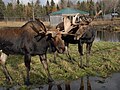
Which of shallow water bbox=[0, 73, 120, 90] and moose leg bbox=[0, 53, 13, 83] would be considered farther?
moose leg bbox=[0, 53, 13, 83]

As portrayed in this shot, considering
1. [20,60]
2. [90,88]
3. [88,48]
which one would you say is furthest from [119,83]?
[20,60]

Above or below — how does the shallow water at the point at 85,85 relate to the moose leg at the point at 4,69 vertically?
below

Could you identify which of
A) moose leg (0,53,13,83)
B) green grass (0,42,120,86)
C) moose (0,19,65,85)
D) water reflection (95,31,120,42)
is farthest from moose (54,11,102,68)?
water reflection (95,31,120,42)

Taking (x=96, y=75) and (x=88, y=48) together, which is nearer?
(x=96, y=75)

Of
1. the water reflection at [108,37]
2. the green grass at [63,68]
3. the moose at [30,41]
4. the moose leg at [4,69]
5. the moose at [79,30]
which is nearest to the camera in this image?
the moose at [30,41]

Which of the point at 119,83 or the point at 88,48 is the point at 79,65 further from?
the point at 119,83

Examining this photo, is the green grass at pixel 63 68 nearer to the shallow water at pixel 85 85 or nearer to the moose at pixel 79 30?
the shallow water at pixel 85 85

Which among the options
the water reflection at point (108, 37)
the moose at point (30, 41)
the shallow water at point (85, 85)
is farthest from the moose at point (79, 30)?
the water reflection at point (108, 37)

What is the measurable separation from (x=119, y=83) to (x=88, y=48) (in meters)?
2.92

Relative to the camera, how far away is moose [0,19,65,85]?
29.3 feet

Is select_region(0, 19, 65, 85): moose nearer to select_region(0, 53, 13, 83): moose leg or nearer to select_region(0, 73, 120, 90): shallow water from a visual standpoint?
→ select_region(0, 53, 13, 83): moose leg

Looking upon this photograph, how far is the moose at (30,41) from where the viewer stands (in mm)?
8945

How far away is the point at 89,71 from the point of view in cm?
1096

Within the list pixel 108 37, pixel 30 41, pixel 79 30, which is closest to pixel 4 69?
pixel 30 41
